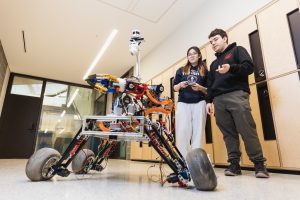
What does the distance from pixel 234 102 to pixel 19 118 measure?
20.1 ft

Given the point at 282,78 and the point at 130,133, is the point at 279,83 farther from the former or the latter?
the point at 130,133

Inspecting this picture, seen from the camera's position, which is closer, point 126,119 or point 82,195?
point 82,195

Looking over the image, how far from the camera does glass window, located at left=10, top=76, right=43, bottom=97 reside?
240 inches

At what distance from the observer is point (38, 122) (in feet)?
20.0

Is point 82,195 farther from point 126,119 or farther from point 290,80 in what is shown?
point 290,80

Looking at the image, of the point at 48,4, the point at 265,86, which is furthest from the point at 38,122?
the point at 265,86

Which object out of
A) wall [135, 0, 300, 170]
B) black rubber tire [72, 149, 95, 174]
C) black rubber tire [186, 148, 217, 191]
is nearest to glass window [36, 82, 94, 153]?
black rubber tire [72, 149, 95, 174]

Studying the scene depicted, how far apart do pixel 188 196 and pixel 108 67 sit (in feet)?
17.2

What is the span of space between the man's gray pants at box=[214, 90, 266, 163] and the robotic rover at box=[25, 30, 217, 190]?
0.60 meters

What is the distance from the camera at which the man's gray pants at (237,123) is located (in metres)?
1.64

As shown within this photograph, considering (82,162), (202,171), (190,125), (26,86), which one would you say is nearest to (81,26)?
(82,162)

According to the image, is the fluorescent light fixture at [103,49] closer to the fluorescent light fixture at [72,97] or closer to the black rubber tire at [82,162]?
the fluorescent light fixture at [72,97]

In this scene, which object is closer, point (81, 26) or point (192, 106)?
point (192, 106)

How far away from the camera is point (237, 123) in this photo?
67.7 inches
